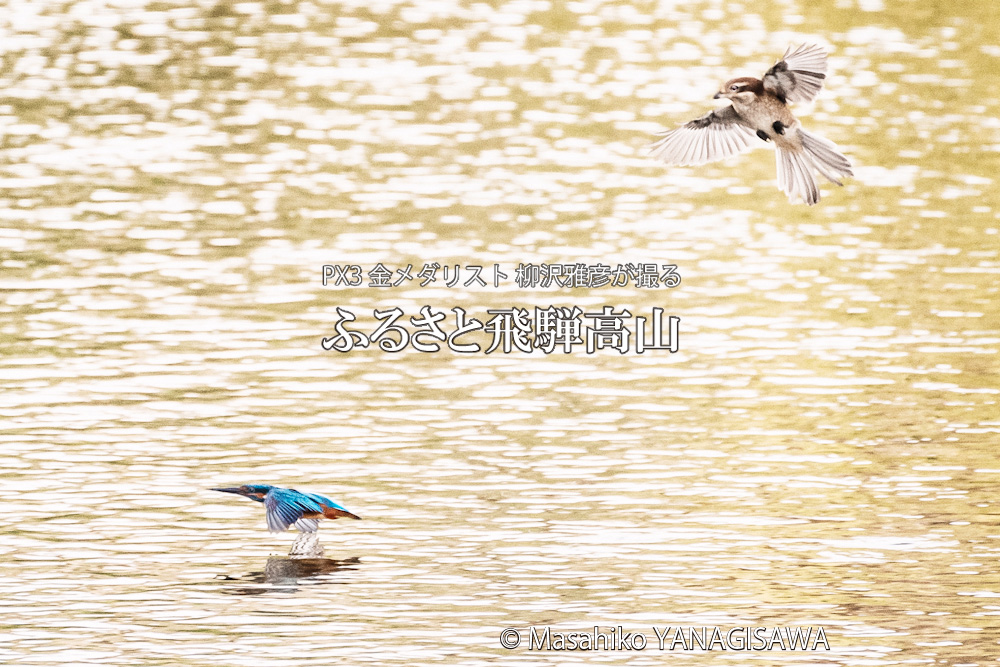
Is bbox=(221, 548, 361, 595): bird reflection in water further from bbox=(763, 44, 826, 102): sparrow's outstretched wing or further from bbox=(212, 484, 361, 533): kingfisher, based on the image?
bbox=(763, 44, 826, 102): sparrow's outstretched wing

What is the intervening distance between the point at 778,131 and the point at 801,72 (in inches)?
20.3

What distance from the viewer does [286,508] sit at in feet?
50.4

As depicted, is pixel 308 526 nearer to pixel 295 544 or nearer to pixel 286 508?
pixel 295 544

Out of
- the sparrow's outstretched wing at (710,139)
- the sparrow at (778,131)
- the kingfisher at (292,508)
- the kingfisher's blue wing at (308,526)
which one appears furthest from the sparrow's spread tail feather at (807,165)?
the kingfisher's blue wing at (308,526)

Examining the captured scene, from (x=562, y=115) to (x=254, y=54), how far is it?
8187 millimetres

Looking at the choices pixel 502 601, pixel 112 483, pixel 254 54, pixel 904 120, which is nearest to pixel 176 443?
pixel 112 483

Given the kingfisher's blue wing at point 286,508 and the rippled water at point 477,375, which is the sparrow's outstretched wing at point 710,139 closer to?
the rippled water at point 477,375

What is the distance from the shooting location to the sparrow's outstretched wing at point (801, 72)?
13.1 m

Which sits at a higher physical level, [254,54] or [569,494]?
[254,54]

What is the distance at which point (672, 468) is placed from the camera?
1816 centimetres

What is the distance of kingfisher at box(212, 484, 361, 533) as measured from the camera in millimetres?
15297

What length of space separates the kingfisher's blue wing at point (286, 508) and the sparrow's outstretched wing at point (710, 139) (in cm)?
372

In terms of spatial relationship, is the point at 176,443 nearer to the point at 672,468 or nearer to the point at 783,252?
the point at 672,468

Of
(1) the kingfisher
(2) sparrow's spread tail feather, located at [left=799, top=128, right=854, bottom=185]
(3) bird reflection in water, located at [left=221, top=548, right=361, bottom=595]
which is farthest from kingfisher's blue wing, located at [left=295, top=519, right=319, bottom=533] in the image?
(2) sparrow's spread tail feather, located at [left=799, top=128, right=854, bottom=185]
